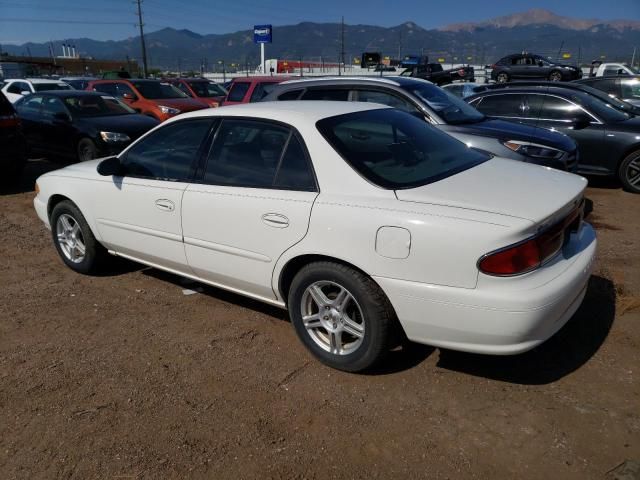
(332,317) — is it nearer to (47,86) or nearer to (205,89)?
(205,89)

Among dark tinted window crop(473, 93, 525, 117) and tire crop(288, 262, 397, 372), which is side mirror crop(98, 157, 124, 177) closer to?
tire crop(288, 262, 397, 372)

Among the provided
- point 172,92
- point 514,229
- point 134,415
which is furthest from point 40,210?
point 172,92

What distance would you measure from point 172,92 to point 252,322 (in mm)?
11924

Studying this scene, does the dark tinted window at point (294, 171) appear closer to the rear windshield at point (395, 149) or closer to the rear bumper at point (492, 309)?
the rear windshield at point (395, 149)

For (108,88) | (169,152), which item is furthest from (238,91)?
(169,152)

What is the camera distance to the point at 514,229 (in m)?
2.54

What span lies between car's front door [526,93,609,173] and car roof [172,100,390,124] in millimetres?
5322

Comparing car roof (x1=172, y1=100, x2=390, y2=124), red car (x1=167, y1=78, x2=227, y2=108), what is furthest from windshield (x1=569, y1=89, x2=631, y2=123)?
red car (x1=167, y1=78, x2=227, y2=108)

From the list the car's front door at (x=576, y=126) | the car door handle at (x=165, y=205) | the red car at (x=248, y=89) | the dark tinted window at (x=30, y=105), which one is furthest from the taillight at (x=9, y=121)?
the car's front door at (x=576, y=126)

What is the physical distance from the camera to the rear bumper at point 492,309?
8.41 feet

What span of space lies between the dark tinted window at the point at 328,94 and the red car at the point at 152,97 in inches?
265

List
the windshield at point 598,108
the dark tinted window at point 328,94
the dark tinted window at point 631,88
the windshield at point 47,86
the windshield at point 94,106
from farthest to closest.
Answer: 1. the windshield at point 47,86
2. the dark tinted window at point 631,88
3. the windshield at point 94,106
4. the windshield at point 598,108
5. the dark tinted window at point 328,94

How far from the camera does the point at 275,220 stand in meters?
3.18

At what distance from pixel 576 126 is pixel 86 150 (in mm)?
8196
